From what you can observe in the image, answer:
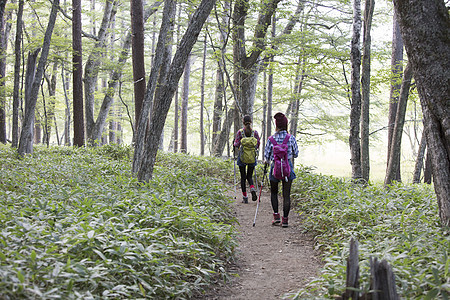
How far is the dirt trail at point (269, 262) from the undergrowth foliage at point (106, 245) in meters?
0.29

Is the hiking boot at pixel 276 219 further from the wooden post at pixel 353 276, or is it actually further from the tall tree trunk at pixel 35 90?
the tall tree trunk at pixel 35 90

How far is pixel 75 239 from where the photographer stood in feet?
11.9

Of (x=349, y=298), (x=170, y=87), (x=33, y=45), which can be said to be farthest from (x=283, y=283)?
(x=33, y=45)

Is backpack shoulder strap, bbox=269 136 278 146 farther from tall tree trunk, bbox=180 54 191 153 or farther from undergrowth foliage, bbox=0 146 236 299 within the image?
tall tree trunk, bbox=180 54 191 153

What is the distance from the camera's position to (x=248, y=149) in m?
8.48

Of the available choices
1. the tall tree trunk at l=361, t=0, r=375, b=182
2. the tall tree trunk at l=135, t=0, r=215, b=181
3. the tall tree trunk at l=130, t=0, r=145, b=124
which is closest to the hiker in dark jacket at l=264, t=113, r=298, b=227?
the tall tree trunk at l=135, t=0, r=215, b=181

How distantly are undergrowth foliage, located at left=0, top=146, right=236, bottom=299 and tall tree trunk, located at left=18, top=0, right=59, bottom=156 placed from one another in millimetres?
4311

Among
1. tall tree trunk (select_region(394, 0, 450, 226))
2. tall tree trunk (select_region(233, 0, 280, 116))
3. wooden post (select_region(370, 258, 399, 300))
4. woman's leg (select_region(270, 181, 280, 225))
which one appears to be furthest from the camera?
tall tree trunk (select_region(233, 0, 280, 116))

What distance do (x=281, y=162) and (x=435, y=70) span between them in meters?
3.13

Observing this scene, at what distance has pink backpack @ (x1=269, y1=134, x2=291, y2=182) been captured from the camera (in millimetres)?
6578

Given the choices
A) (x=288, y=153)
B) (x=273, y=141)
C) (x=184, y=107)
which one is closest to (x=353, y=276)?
(x=288, y=153)

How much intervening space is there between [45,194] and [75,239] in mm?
2565

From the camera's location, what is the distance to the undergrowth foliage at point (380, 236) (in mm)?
3146

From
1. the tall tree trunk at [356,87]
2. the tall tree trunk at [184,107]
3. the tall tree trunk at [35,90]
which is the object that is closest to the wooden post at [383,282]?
the tall tree trunk at [356,87]
